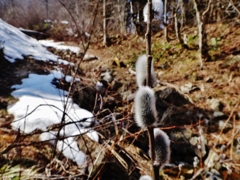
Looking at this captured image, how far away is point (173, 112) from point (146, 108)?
12.6ft

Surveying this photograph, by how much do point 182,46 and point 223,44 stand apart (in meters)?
Result: 1.15

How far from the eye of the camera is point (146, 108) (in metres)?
0.51

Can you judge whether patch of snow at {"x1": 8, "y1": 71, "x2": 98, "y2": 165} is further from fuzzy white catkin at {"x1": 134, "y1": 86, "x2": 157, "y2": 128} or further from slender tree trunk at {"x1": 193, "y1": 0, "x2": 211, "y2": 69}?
slender tree trunk at {"x1": 193, "y1": 0, "x2": 211, "y2": 69}

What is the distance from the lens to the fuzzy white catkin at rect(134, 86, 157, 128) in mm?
496

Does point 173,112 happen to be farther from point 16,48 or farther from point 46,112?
point 16,48

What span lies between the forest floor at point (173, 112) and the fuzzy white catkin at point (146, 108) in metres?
1.04

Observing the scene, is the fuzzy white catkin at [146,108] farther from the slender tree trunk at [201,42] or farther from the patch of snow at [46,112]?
the slender tree trunk at [201,42]

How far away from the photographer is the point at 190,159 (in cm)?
345

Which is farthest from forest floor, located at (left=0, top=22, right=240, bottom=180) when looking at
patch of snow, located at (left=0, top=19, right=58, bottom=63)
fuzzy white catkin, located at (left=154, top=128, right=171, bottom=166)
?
fuzzy white catkin, located at (left=154, top=128, right=171, bottom=166)

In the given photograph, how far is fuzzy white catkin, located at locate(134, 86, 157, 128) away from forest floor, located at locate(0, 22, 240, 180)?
104cm

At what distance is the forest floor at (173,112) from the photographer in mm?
2014

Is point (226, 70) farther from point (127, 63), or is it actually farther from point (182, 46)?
point (127, 63)

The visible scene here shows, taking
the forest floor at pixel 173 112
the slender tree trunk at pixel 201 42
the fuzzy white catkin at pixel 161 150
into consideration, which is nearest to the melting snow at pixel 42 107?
the forest floor at pixel 173 112

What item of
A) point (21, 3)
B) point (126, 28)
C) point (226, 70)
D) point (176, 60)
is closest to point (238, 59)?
point (226, 70)
